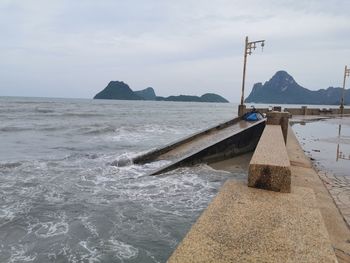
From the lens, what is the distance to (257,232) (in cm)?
289

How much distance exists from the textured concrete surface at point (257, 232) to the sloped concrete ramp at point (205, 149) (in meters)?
6.64

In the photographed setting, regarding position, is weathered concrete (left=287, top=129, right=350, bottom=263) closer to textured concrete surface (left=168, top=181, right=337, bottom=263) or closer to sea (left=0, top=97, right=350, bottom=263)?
textured concrete surface (left=168, top=181, right=337, bottom=263)

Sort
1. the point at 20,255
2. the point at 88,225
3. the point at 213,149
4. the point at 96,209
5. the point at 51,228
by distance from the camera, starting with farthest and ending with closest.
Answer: the point at 213,149, the point at 96,209, the point at 88,225, the point at 51,228, the point at 20,255

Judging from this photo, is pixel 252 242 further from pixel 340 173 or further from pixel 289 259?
pixel 340 173

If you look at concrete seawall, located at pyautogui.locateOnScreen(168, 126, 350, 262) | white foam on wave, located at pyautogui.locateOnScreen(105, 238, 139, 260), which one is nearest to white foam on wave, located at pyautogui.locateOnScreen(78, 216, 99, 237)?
white foam on wave, located at pyautogui.locateOnScreen(105, 238, 139, 260)

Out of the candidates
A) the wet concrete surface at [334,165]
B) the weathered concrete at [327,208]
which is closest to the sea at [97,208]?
the weathered concrete at [327,208]

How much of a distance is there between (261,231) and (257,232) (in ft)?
0.18

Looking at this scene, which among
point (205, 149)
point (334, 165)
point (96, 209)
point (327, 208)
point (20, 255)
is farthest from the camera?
point (205, 149)

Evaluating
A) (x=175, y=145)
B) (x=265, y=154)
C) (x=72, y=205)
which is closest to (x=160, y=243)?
(x=265, y=154)

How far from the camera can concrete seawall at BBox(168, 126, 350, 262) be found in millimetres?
2475

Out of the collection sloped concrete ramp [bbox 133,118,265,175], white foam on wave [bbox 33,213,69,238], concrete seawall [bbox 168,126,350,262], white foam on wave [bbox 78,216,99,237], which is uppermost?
concrete seawall [bbox 168,126,350,262]

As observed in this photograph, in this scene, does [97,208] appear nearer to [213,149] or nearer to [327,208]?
[327,208]

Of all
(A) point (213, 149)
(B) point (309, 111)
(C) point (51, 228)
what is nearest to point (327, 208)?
(C) point (51, 228)

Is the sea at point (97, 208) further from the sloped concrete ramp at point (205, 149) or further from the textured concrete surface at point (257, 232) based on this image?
the textured concrete surface at point (257, 232)
